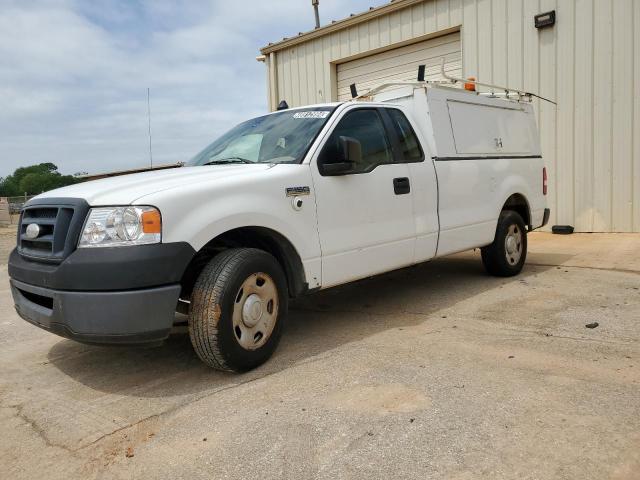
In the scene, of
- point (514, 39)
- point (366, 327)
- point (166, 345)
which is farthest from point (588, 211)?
point (166, 345)

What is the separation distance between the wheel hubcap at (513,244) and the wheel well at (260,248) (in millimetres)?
3066

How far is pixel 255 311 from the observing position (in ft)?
11.3

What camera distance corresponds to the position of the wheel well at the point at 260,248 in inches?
141

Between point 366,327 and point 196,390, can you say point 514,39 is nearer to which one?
point 366,327

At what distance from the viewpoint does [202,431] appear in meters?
2.73

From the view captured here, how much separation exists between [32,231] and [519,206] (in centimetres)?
505

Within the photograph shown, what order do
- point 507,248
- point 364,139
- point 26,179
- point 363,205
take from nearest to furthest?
point 363,205 < point 364,139 < point 507,248 < point 26,179

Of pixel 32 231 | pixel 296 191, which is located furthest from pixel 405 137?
pixel 32 231

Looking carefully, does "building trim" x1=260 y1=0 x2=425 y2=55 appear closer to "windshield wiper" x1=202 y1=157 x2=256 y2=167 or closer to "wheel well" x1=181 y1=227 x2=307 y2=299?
"windshield wiper" x1=202 y1=157 x2=256 y2=167

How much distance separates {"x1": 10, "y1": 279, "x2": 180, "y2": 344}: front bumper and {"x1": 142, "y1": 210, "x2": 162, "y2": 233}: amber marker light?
325 millimetres

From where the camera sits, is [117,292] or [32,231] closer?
[117,292]

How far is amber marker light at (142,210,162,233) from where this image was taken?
3018mm

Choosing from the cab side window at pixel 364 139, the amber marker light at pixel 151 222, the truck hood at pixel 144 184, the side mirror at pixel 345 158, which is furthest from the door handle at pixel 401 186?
the amber marker light at pixel 151 222

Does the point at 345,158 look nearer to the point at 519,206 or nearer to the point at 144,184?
the point at 144,184
